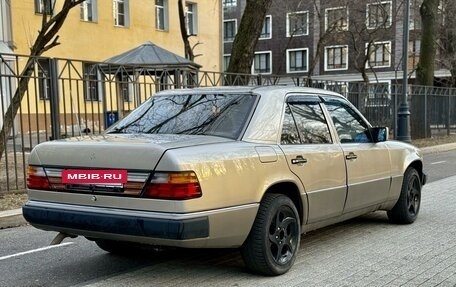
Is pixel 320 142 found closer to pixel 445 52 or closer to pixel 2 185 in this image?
pixel 2 185

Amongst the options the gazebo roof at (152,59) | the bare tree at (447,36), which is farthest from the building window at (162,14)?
the bare tree at (447,36)

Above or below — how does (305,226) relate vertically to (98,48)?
below

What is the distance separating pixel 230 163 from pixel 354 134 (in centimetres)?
228

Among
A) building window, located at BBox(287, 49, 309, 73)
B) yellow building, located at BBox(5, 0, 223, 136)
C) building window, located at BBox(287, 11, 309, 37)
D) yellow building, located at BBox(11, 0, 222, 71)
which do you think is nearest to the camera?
yellow building, located at BBox(5, 0, 223, 136)

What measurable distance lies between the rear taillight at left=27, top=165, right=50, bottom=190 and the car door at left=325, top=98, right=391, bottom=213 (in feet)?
9.94

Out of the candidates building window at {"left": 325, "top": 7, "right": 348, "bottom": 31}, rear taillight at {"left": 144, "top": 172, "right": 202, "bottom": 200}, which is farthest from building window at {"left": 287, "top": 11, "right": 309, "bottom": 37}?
rear taillight at {"left": 144, "top": 172, "right": 202, "bottom": 200}

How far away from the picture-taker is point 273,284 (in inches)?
183

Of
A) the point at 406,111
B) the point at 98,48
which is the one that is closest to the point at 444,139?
the point at 406,111

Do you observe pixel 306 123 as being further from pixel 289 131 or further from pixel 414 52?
pixel 414 52

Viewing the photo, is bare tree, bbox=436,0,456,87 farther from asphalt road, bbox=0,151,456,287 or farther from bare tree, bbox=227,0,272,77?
asphalt road, bbox=0,151,456,287

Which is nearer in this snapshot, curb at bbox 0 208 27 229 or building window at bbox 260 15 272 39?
curb at bbox 0 208 27 229

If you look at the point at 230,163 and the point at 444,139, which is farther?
the point at 444,139

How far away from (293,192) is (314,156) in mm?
446

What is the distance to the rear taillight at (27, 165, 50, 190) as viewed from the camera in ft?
15.6
